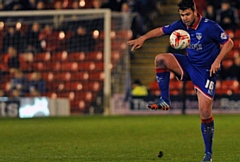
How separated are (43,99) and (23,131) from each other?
7.46 m

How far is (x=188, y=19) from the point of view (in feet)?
31.7

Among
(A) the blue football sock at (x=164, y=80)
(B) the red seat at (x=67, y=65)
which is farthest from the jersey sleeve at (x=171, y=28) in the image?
(B) the red seat at (x=67, y=65)

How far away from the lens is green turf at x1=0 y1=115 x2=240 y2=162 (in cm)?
1053

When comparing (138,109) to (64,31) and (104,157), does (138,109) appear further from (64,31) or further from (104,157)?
(104,157)

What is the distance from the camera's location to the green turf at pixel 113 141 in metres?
10.5

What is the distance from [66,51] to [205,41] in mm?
15992

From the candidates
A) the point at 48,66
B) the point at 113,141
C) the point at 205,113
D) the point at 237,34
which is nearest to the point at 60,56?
the point at 48,66

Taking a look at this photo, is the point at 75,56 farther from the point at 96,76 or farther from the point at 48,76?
the point at 48,76

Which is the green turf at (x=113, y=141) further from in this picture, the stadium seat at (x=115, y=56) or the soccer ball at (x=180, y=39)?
the stadium seat at (x=115, y=56)

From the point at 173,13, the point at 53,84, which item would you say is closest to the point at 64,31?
the point at 53,84

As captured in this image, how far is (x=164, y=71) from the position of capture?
408 inches

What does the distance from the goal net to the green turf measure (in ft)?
17.3

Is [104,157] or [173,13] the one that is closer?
[104,157]

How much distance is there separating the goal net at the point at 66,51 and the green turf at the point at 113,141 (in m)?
5.27
